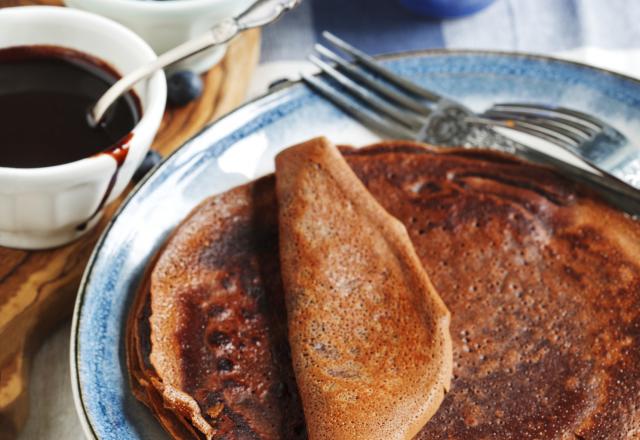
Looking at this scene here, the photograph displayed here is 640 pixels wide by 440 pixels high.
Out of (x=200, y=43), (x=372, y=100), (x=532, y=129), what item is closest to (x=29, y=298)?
(x=200, y=43)

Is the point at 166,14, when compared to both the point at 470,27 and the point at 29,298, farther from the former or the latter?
the point at 470,27

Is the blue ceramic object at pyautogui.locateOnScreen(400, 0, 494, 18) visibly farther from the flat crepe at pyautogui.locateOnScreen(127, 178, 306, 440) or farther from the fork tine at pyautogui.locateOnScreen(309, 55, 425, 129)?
the flat crepe at pyautogui.locateOnScreen(127, 178, 306, 440)

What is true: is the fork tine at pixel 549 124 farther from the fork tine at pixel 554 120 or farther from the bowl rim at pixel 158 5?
the bowl rim at pixel 158 5

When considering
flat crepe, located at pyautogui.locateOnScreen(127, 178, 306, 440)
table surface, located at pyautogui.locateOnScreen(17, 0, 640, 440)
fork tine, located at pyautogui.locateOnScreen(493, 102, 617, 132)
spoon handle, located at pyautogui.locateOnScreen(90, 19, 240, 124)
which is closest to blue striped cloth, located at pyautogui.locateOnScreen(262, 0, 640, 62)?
table surface, located at pyautogui.locateOnScreen(17, 0, 640, 440)

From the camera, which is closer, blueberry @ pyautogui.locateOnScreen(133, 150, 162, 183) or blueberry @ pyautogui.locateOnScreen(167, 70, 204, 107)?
blueberry @ pyautogui.locateOnScreen(133, 150, 162, 183)

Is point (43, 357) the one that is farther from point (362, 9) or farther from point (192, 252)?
point (362, 9)
